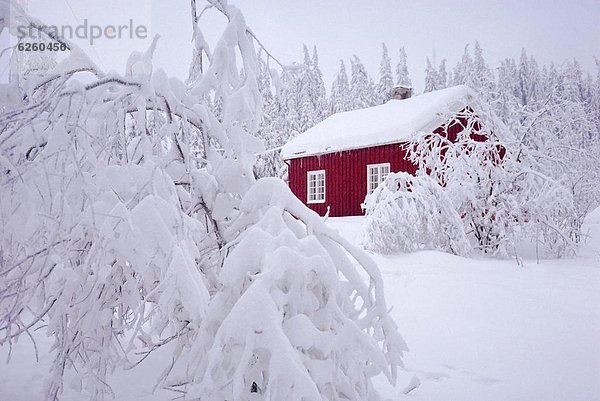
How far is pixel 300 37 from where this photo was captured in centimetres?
440

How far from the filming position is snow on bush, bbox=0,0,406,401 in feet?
6.66

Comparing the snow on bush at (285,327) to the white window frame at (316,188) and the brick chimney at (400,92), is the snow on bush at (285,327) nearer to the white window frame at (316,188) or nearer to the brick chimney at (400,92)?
the white window frame at (316,188)

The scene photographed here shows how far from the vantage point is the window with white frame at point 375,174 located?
1814cm

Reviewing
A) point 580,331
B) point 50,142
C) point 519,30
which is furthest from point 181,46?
Answer: point 580,331

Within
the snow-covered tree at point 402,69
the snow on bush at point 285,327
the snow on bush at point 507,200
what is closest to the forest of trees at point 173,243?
the snow on bush at point 285,327

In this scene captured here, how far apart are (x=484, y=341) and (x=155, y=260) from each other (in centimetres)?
383

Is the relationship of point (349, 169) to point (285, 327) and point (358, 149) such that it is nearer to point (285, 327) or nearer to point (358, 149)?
point (358, 149)

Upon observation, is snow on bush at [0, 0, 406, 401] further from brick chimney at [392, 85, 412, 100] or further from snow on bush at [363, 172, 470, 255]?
brick chimney at [392, 85, 412, 100]

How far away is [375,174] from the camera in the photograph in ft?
60.5

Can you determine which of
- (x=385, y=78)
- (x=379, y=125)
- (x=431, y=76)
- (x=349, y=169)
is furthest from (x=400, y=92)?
(x=385, y=78)

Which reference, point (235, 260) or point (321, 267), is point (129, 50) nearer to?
point (235, 260)

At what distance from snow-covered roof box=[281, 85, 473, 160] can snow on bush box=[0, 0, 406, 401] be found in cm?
1372

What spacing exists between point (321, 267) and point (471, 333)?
3.46 meters

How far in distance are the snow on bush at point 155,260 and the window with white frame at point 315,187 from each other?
17.8m
